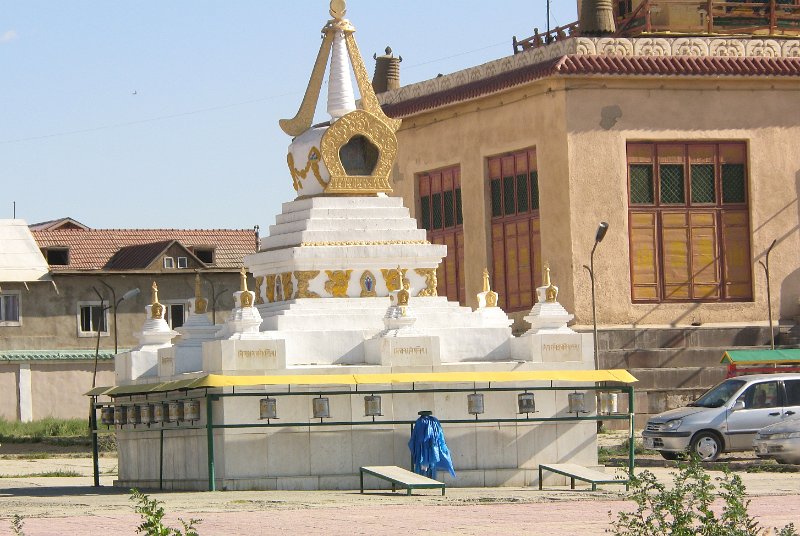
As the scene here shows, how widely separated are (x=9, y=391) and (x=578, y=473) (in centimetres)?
4086

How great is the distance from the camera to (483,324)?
89.7 ft

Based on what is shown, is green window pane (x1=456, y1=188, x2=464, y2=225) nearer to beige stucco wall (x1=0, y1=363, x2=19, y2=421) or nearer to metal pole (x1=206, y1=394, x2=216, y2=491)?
beige stucco wall (x1=0, y1=363, x2=19, y2=421)

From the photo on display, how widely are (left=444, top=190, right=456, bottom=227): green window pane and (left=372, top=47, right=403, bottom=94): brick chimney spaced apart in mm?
6240

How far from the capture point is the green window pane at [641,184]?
4650 centimetres

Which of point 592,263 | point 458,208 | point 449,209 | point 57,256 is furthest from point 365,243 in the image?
point 57,256

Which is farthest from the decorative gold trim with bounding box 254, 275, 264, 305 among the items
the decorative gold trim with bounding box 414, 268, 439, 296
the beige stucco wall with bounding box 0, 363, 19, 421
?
the beige stucco wall with bounding box 0, 363, 19, 421

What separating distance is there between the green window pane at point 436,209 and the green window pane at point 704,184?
7.90 meters

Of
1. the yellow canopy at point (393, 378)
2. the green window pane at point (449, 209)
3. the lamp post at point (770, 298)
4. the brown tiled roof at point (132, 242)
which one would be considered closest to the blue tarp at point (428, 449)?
the yellow canopy at point (393, 378)

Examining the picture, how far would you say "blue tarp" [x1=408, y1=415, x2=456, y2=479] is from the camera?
24469 mm

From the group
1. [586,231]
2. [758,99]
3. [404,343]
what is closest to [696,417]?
[404,343]

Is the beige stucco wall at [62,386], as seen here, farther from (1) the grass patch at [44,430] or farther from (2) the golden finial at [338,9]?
(2) the golden finial at [338,9]

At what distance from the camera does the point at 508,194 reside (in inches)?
1924

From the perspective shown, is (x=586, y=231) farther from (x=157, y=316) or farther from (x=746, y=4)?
(x=157, y=316)

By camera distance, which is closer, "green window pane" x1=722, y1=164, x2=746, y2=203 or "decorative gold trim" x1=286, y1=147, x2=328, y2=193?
"decorative gold trim" x1=286, y1=147, x2=328, y2=193
